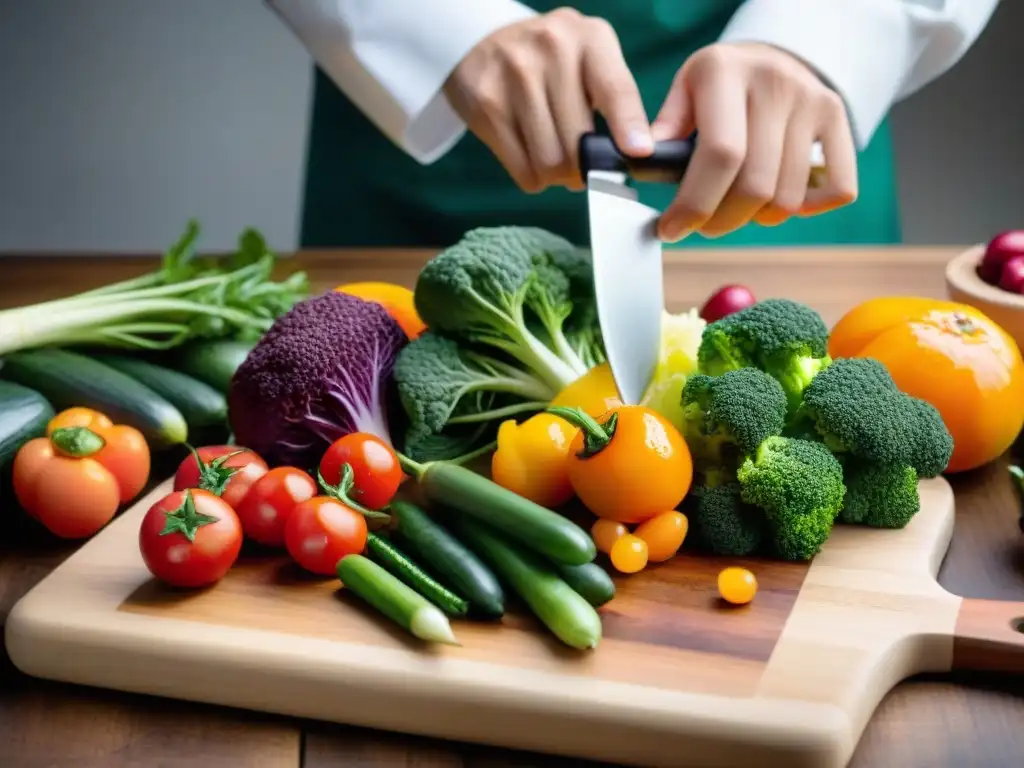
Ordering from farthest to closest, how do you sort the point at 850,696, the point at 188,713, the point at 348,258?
the point at 348,258, the point at 188,713, the point at 850,696

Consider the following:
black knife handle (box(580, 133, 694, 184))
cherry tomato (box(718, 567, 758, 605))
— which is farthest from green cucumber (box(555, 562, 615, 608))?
black knife handle (box(580, 133, 694, 184))

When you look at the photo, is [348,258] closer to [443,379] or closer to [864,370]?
[443,379]

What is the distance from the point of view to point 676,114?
5.15 ft

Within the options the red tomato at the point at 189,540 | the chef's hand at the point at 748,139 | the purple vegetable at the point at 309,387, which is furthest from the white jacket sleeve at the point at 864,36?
the red tomato at the point at 189,540

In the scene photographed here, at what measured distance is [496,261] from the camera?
145 centimetres

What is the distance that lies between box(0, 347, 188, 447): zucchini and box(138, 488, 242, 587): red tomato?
0.38 m

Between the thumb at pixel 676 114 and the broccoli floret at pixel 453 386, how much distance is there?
0.39 metres

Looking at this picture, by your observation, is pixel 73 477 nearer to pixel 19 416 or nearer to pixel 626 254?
pixel 19 416

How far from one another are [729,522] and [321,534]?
0.43 metres

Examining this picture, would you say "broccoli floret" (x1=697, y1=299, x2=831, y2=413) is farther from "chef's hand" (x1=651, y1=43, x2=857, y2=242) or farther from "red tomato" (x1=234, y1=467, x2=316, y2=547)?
"red tomato" (x1=234, y1=467, x2=316, y2=547)

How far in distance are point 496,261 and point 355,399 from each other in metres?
0.25

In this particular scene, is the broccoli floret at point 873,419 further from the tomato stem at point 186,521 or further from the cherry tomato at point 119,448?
the cherry tomato at point 119,448

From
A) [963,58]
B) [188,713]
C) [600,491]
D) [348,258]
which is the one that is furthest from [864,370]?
[963,58]

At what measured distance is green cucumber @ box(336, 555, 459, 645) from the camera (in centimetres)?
107
